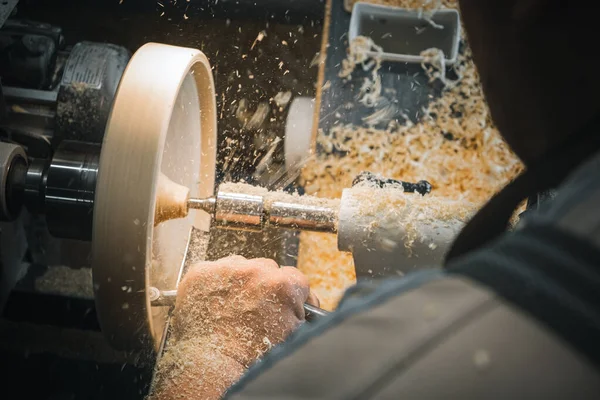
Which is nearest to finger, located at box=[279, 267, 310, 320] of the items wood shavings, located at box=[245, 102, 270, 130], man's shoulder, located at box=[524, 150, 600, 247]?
man's shoulder, located at box=[524, 150, 600, 247]

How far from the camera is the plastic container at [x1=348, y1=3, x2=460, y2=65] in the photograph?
5.35 feet

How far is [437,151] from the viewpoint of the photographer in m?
1.65

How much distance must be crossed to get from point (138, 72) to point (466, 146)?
111 centimetres

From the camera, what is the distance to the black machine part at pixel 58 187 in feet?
3.53

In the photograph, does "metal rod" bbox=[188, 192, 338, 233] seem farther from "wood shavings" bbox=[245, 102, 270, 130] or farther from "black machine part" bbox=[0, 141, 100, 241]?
"wood shavings" bbox=[245, 102, 270, 130]

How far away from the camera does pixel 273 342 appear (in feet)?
2.89

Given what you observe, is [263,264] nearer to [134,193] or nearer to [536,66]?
[134,193]

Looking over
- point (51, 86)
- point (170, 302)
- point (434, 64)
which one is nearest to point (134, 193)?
point (170, 302)

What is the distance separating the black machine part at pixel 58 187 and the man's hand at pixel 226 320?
309 millimetres

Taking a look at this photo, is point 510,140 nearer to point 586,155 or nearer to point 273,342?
point 586,155

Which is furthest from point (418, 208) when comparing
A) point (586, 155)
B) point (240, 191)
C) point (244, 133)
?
point (244, 133)

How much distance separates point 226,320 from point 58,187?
46 cm

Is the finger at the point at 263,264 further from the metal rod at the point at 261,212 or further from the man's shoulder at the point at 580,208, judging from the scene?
the man's shoulder at the point at 580,208

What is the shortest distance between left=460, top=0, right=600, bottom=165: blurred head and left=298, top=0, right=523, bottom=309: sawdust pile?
1.11 m
